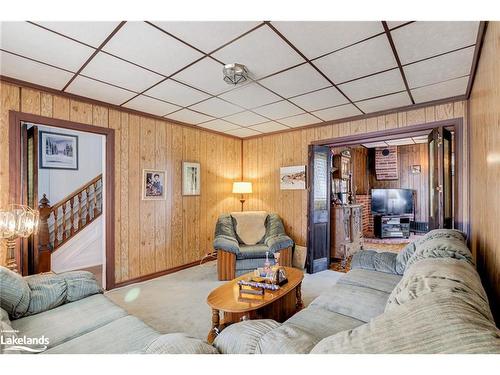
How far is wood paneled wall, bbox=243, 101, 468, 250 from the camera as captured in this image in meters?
3.34

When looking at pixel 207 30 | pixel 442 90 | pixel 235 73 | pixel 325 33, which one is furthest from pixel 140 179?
pixel 442 90

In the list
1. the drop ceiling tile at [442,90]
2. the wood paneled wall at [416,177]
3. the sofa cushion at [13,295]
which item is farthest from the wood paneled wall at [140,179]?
the wood paneled wall at [416,177]

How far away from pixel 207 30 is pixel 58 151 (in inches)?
168

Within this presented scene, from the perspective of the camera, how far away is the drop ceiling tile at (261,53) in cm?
180

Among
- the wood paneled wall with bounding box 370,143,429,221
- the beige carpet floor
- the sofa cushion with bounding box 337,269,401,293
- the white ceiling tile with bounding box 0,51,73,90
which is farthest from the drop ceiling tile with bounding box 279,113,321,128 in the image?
the wood paneled wall with bounding box 370,143,429,221

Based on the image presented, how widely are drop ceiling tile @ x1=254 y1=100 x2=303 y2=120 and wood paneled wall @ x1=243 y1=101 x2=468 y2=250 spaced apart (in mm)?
815

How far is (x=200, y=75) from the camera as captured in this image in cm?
240

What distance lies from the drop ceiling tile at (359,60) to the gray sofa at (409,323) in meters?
1.56

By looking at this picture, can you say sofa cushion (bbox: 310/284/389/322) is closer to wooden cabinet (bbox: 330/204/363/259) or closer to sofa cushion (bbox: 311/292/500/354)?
sofa cushion (bbox: 311/292/500/354)

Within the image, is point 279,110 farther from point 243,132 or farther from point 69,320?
point 69,320

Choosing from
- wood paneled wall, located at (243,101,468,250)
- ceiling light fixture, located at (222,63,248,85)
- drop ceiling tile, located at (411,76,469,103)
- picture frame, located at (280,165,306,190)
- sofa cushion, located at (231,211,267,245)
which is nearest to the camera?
ceiling light fixture, located at (222,63,248,85)

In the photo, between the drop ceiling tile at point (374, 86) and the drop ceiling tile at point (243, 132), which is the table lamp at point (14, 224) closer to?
the drop ceiling tile at point (243, 132)
